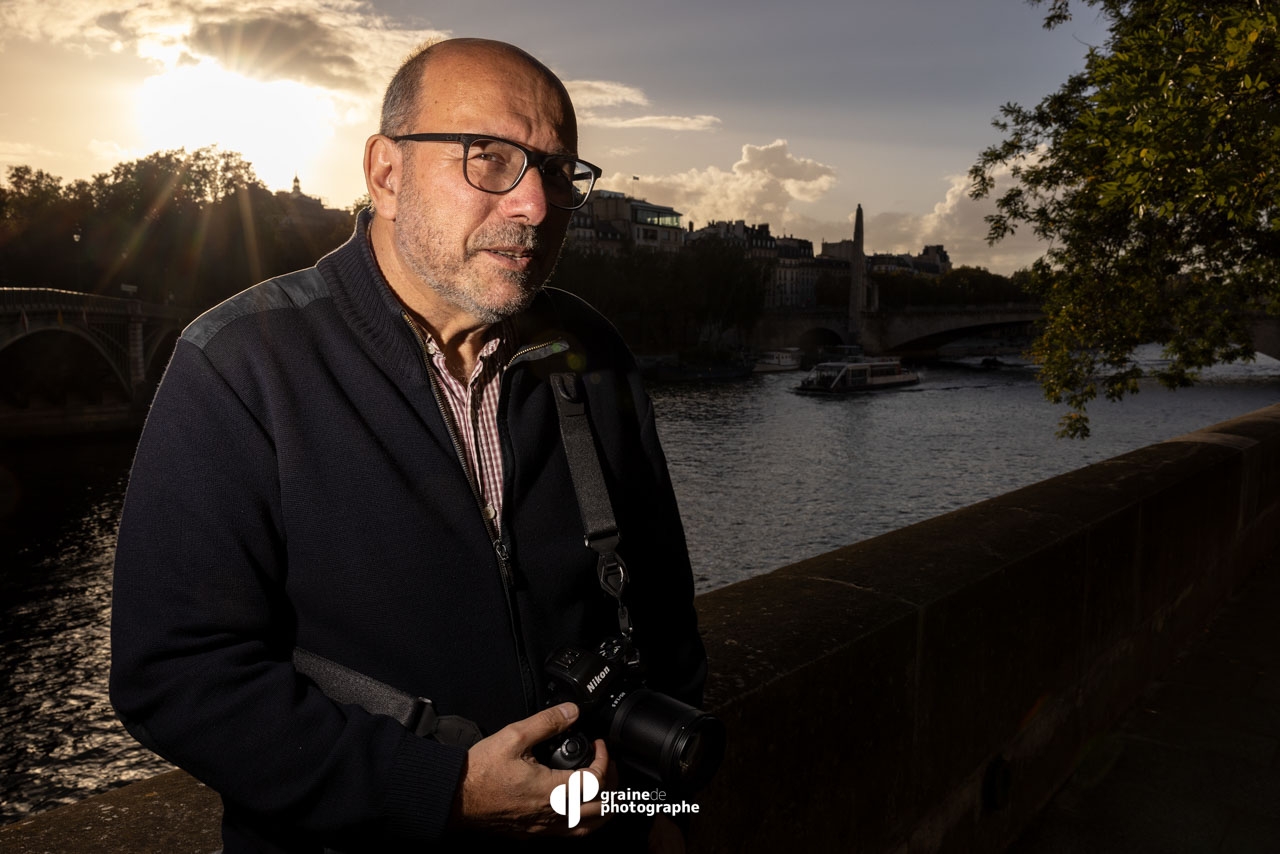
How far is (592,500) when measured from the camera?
1372 mm

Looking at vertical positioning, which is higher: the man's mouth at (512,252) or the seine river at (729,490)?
the man's mouth at (512,252)

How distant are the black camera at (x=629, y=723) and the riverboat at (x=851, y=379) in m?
48.3

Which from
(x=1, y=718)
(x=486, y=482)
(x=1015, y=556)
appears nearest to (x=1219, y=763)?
(x=1015, y=556)

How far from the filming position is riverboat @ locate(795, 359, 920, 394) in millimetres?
49306

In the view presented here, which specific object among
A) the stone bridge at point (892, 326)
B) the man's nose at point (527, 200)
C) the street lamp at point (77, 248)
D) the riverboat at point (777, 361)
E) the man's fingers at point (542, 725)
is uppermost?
the street lamp at point (77, 248)

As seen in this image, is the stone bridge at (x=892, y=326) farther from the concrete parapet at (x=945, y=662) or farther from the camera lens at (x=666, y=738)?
the camera lens at (x=666, y=738)

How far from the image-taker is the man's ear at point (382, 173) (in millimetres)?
1427

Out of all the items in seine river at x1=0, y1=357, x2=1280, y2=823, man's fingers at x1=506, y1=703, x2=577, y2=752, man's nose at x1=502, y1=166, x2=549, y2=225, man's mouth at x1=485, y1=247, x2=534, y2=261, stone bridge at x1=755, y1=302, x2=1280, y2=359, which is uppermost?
man's nose at x1=502, y1=166, x2=549, y2=225

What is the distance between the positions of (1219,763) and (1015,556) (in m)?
1.12

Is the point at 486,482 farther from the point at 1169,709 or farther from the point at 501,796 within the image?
the point at 1169,709

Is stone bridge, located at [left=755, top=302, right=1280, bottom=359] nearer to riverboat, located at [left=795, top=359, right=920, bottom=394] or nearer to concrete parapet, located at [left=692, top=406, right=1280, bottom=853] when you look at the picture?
riverboat, located at [left=795, top=359, right=920, bottom=394]

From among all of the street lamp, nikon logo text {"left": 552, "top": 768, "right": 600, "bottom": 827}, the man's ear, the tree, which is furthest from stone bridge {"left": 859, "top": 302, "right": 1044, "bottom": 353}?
nikon logo text {"left": 552, "top": 768, "right": 600, "bottom": 827}

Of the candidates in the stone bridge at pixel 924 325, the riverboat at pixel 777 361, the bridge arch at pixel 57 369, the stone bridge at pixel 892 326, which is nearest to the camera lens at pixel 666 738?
the bridge arch at pixel 57 369

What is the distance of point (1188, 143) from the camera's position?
5328 mm
